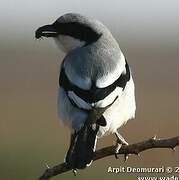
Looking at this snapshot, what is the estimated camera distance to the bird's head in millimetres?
3104

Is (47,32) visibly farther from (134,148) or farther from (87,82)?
(134,148)

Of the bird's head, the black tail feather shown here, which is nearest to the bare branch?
the black tail feather

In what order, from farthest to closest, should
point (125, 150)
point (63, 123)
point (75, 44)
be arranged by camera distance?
point (75, 44), point (63, 123), point (125, 150)

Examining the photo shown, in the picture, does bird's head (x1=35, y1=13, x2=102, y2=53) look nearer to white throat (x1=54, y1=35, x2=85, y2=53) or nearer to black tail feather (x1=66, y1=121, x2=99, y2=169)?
white throat (x1=54, y1=35, x2=85, y2=53)

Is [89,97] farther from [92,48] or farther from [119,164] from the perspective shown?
[119,164]

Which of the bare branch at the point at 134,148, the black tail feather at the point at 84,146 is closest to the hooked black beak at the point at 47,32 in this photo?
the black tail feather at the point at 84,146

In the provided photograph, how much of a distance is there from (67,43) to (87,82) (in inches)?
16.7

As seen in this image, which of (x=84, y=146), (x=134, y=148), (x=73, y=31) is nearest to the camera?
(x=134, y=148)

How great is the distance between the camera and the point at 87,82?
9.20 ft

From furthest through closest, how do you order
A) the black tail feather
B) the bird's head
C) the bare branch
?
1. the bird's head
2. the black tail feather
3. the bare branch

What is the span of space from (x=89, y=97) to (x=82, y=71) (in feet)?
0.54

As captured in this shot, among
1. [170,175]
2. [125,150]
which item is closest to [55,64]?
[170,175]

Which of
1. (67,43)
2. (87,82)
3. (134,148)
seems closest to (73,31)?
(67,43)

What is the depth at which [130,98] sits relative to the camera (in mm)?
3033
